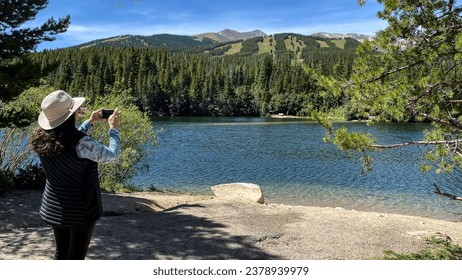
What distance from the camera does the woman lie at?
12.4 feet

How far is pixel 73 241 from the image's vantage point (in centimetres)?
403

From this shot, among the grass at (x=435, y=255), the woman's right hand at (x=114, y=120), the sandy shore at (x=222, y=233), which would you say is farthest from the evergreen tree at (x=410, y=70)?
the woman's right hand at (x=114, y=120)

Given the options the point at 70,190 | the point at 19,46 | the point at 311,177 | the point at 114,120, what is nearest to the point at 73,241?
the point at 70,190

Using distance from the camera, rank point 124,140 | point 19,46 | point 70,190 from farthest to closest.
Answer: point 124,140 → point 19,46 → point 70,190

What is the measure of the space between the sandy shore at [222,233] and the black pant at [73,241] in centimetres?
269

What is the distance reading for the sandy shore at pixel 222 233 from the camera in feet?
23.8


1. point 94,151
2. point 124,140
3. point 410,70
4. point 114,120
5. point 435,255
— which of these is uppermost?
point 410,70

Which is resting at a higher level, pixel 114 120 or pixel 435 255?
pixel 114 120

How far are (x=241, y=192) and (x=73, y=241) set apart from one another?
38.8 ft

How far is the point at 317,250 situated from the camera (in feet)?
26.2

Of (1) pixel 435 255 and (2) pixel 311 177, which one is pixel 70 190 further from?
(2) pixel 311 177

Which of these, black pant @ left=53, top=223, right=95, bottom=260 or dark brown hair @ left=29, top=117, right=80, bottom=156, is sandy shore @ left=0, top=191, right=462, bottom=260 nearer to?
black pant @ left=53, top=223, right=95, bottom=260

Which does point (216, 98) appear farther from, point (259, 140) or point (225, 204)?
point (225, 204)

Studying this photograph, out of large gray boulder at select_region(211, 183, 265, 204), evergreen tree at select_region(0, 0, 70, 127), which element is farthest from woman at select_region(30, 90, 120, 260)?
large gray boulder at select_region(211, 183, 265, 204)
